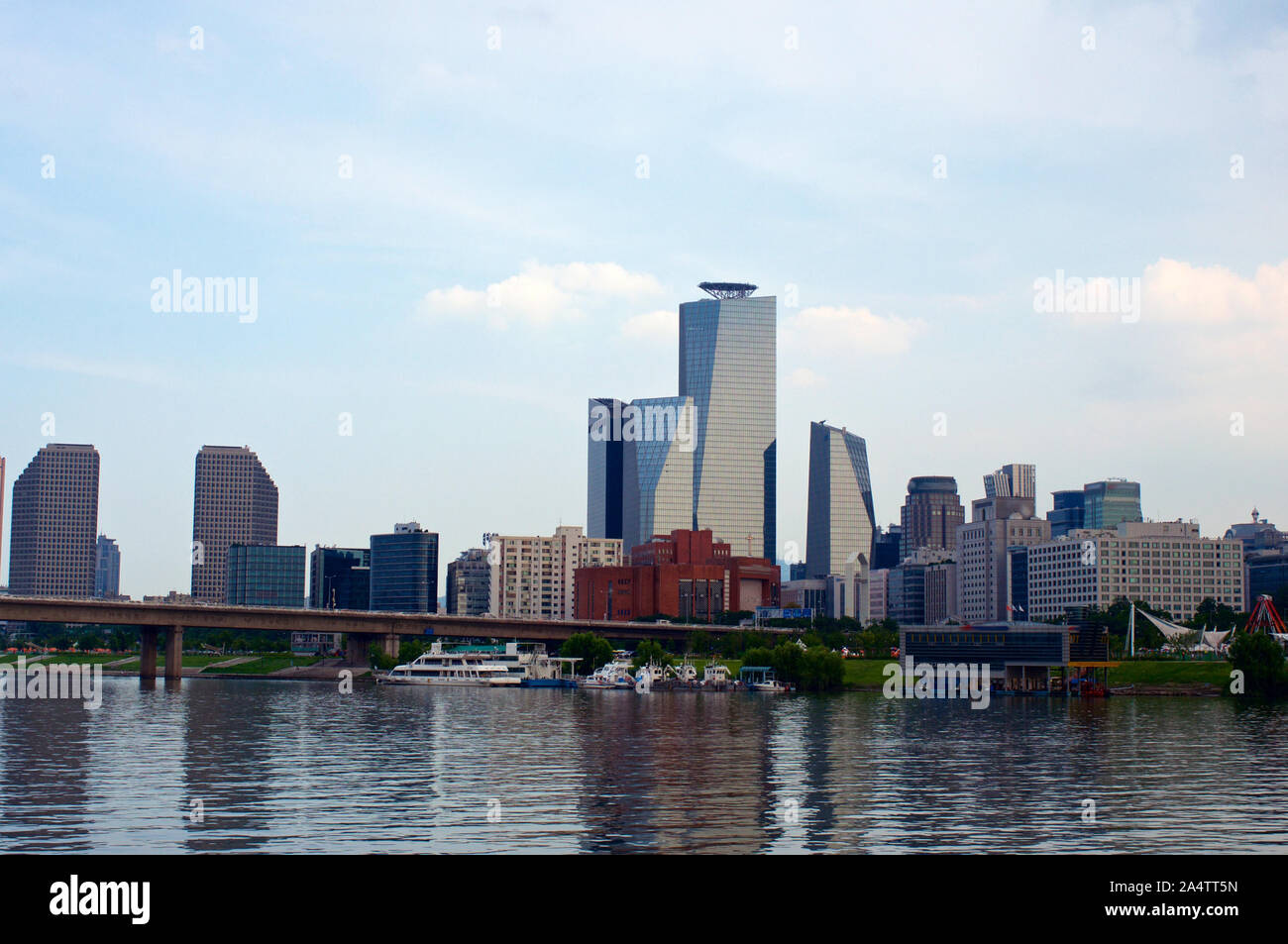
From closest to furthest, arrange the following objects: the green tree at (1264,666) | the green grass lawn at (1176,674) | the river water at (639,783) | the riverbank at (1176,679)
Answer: the river water at (639,783), the green tree at (1264,666), the riverbank at (1176,679), the green grass lawn at (1176,674)

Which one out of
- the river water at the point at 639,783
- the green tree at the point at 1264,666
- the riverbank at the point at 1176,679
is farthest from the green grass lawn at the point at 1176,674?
the river water at the point at 639,783

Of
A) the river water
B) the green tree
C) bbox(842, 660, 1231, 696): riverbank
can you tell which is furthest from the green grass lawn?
the river water

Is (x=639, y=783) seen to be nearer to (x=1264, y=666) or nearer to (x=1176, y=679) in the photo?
(x=1264, y=666)

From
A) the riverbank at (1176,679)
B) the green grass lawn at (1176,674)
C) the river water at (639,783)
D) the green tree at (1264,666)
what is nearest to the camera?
the river water at (639,783)

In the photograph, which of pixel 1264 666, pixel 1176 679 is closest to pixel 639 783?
pixel 1264 666

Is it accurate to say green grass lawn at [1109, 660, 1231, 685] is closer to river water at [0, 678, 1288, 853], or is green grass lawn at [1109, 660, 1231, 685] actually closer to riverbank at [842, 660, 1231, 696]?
riverbank at [842, 660, 1231, 696]

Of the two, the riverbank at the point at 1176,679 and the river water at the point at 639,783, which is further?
the riverbank at the point at 1176,679

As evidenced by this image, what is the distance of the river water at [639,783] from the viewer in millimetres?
46906

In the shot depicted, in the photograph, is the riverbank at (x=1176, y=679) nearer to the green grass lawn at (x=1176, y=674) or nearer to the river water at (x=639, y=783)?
the green grass lawn at (x=1176, y=674)

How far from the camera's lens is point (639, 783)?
213 feet

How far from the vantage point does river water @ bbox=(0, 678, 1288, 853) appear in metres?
46.9

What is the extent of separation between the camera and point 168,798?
58.1 metres
